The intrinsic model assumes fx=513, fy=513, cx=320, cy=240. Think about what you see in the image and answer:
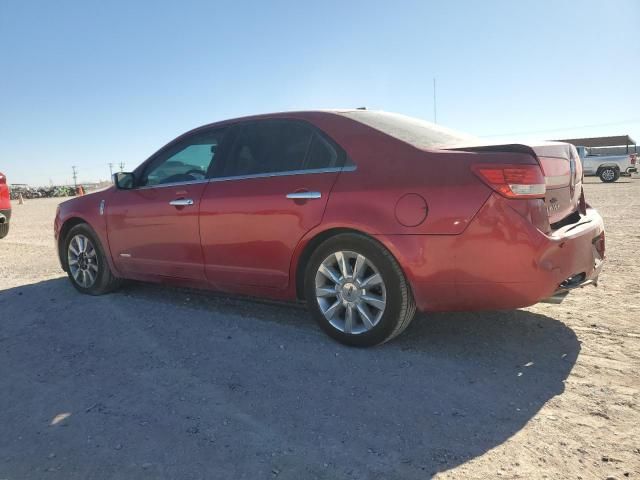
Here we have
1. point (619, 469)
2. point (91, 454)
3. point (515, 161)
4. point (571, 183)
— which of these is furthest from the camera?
point (571, 183)

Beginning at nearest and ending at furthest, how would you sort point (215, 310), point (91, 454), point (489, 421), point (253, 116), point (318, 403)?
1. point (91, 454)
2. point (489, 421)
3. point (318, 403)
4. point (253, 116)
5. point (215, 310)

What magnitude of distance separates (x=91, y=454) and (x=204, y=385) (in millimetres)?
786

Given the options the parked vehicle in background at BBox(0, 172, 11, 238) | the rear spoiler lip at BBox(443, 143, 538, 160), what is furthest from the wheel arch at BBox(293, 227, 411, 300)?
the parked vehicle in background at BBox(0, 172, 11, 238)

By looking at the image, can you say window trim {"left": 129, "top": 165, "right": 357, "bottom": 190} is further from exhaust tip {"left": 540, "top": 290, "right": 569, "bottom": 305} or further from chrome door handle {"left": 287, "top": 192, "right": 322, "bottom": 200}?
exhaust tip {"left": 540, "top": 290, "right": 569, "bottom": 305}

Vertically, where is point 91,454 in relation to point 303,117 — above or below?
below

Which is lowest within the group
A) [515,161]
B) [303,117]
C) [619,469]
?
[619,469]

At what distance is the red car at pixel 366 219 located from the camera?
2982 mm

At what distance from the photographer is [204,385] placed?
120 inches

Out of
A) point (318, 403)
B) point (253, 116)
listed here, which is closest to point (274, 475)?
point (318, 403)

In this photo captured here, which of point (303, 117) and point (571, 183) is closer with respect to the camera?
point (571, 183)

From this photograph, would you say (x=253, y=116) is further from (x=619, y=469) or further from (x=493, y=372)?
(x=619, y=469)

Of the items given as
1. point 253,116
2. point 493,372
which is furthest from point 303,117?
point 493,372

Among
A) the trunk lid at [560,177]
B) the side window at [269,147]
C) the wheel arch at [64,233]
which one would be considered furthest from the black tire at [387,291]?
the wheel arch at [64,233]

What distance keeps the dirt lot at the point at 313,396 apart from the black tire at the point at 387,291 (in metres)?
0.13
